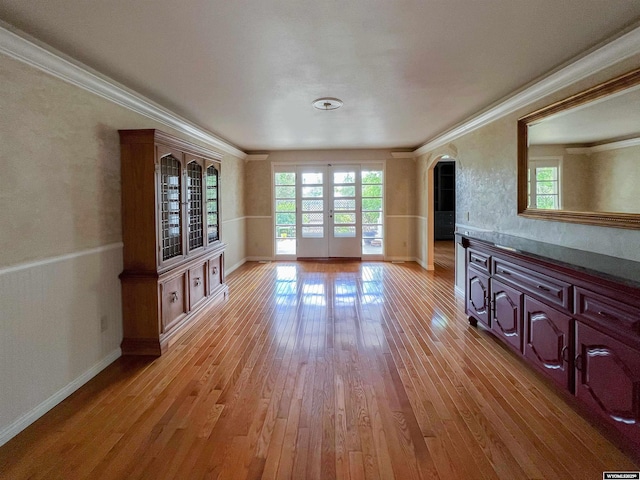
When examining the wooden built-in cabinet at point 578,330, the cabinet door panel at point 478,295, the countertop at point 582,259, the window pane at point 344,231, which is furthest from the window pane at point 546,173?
the window pane at point 344,231

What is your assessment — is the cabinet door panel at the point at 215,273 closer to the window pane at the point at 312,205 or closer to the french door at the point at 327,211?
the french door at the point at 327,211

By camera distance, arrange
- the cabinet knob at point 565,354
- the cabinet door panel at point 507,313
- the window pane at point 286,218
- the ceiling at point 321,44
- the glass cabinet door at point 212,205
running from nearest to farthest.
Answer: the ceiling at point 321,44
the cabinet knob at point 565,354
the cabinet door panel at point 507,313
the glass cabinet door at point 212,205
the window pane at point 286,218

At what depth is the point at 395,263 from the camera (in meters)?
7.81

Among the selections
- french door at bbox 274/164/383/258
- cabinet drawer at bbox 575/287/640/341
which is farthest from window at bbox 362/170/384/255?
cabinet drawer at bbox 575/287/640/341

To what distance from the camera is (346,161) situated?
25.9ft

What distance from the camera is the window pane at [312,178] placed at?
26.4ft

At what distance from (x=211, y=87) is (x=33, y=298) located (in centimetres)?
228

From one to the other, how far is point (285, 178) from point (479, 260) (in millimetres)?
5350

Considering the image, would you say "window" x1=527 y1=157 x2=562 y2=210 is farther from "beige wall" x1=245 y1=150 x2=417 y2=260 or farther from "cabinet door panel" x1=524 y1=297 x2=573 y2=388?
"beige wall" x1=245 y1=150 x2=417 y2=260

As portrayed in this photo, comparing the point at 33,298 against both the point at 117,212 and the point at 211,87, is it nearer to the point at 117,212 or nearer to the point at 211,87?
the point at 117,212

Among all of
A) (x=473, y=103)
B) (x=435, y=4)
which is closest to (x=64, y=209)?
(x=435, y=4)

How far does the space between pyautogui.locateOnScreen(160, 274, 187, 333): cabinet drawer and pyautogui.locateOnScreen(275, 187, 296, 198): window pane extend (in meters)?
4.61

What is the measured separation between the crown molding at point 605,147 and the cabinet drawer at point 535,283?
1.07m

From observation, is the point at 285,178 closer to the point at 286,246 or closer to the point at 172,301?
the point at 286,246
